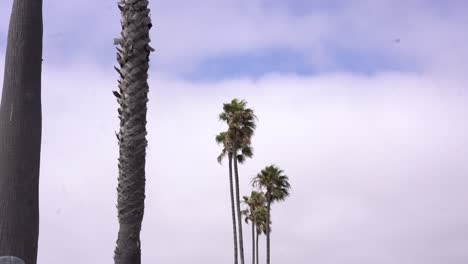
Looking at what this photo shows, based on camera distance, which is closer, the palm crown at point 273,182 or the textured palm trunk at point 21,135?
the textured palm trunk at point 21,135

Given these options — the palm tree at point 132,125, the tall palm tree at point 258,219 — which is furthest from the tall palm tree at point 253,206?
the palm tree at point 132,125

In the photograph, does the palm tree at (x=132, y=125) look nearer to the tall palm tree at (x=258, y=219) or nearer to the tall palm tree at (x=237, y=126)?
the tall palm tree at (x=237, y=126)

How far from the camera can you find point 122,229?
41.6ft

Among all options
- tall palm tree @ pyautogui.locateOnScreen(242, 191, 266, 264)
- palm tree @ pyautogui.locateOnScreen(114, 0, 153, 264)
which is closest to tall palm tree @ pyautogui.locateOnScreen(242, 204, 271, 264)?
tall palm tree @ pyautogui.locateOnScreen(242, 191, 266, 264)

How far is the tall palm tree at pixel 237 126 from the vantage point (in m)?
47.2

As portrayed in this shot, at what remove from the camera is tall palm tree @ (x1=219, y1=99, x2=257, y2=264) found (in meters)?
47.2

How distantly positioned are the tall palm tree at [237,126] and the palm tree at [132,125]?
3362 cm

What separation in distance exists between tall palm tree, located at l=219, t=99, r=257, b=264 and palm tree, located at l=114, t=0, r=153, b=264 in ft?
110

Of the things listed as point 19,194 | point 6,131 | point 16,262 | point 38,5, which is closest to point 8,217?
point 19,194

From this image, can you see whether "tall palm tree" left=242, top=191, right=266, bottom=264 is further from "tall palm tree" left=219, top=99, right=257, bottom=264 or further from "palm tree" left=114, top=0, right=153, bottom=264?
"palm tree" left=114, top=0, right=153, bottom=264

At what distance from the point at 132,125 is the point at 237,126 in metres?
34.4

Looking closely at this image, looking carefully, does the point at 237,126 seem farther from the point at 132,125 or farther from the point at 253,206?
the point at 132,125

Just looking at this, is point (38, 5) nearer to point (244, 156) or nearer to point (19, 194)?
point (19, 194)

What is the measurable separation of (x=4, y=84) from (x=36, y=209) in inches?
91.0
